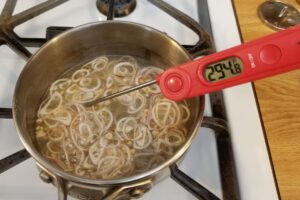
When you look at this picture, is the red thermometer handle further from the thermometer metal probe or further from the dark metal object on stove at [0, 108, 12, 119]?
the dark metal object on stove at [0, 108, 12, 119]

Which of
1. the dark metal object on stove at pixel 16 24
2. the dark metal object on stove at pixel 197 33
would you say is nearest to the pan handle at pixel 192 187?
the dark metal object on stove at pixel 197 33

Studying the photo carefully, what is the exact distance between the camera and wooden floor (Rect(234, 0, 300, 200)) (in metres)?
0.56

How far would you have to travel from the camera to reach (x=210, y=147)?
0.60m

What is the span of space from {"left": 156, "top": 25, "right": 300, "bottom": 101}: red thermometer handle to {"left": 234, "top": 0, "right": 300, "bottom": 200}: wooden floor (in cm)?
17

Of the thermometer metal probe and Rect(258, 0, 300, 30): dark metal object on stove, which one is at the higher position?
the thermometer metal probe

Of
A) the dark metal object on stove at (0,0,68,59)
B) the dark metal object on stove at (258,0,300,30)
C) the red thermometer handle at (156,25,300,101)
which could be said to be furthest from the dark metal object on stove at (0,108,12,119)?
the dark metal object on stove at (258,0,300,30)

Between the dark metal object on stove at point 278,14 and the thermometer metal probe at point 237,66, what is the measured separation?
295mm

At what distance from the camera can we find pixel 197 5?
2.59 ft

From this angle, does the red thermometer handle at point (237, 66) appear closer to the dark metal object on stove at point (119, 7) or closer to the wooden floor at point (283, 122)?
the wooden floor at point (283, 122)

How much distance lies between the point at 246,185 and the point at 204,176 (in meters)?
0.07

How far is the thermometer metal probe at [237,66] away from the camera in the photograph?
0.47 m

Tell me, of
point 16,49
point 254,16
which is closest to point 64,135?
point 16,49

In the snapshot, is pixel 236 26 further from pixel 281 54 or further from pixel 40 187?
pixel 40 187

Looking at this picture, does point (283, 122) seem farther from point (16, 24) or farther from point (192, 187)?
point (16, 24)
